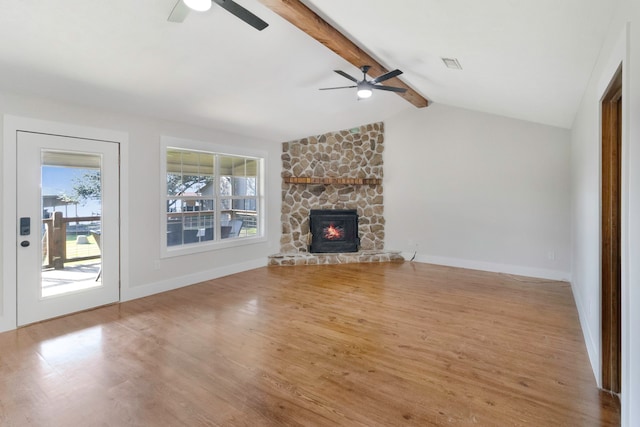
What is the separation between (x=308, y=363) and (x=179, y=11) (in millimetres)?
2785

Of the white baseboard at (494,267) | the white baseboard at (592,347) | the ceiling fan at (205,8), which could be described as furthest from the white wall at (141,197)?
the white baseboard at (592,347)

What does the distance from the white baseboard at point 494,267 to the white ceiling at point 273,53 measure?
7.68ft

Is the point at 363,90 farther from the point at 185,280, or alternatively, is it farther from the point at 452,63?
the point at 185,280

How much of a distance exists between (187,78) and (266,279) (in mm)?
3125

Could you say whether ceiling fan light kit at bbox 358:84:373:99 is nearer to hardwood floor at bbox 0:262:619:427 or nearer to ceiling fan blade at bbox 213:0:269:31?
ceiling fan blade at bbox 213:0:269:31

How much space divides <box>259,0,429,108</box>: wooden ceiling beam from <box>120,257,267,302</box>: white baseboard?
3.77 m

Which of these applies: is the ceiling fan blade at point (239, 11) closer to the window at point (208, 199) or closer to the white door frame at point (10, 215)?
the white door frame at point (10, 215)

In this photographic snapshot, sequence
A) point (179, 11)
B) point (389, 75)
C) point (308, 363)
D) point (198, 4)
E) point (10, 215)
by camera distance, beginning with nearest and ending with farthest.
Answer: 1. point (198, 4)
2. point (179, 11)
3. point (308, 363)
4. point (10, 215)
5. point (389, 75)

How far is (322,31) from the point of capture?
318cm

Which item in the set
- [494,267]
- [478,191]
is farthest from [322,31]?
[494,267]

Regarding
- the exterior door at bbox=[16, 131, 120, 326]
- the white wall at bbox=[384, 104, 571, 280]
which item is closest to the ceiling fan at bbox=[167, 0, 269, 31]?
the exterior door at bbox=[16, 131, 120, 326]

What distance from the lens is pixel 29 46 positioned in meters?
2.70

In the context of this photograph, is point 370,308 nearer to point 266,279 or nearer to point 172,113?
point 266,279

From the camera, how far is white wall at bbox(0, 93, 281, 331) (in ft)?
11.0
